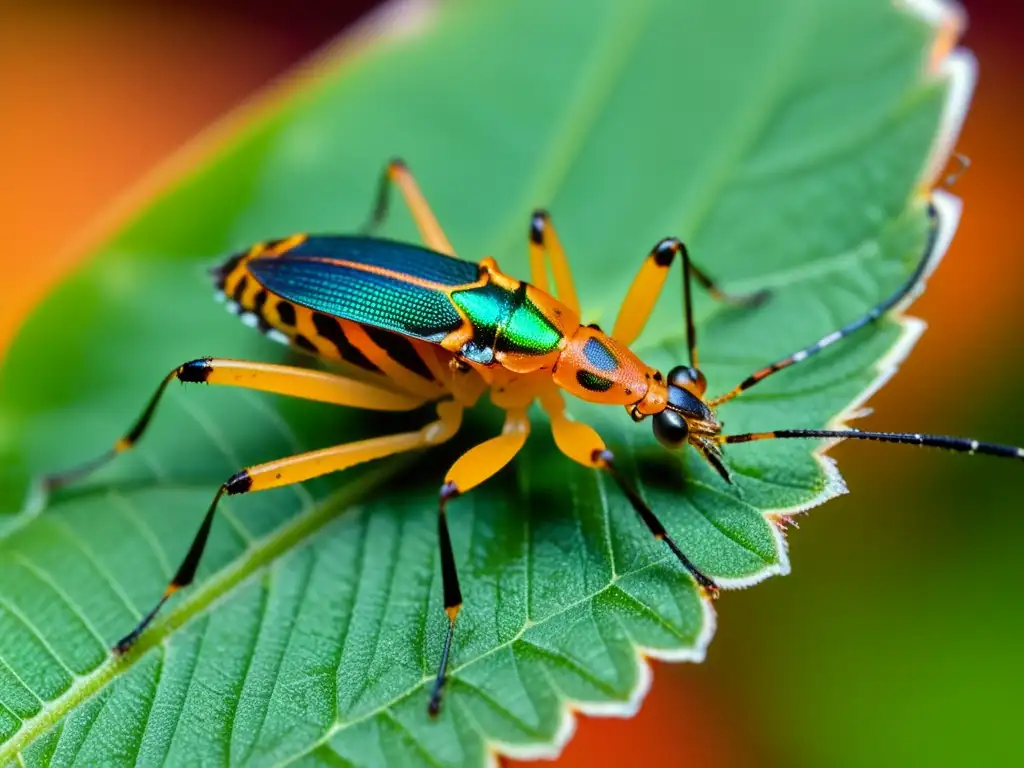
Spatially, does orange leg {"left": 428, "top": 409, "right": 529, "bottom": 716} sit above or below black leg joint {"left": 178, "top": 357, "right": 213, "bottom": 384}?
below

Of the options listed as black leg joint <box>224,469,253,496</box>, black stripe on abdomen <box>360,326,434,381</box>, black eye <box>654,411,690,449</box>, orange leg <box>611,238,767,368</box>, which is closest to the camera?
black eye <box>654,411,690,449</box>

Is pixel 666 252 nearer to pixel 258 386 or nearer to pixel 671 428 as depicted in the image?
pixel 671 428

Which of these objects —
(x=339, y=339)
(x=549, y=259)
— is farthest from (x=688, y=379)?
(x=339, y=339)

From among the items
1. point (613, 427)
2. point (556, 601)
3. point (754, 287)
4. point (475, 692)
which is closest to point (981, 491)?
point (754, 287)

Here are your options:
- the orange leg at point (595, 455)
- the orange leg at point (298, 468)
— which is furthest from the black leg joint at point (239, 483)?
the orange leg at point (595, 455)

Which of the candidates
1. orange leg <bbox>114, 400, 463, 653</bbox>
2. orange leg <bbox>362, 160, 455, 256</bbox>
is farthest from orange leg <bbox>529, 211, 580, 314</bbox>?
orange leg <bbox>114, 400, 463, 653</bbox>

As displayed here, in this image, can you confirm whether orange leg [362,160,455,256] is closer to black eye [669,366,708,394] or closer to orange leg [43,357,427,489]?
orange leg [43,357,427,489]
